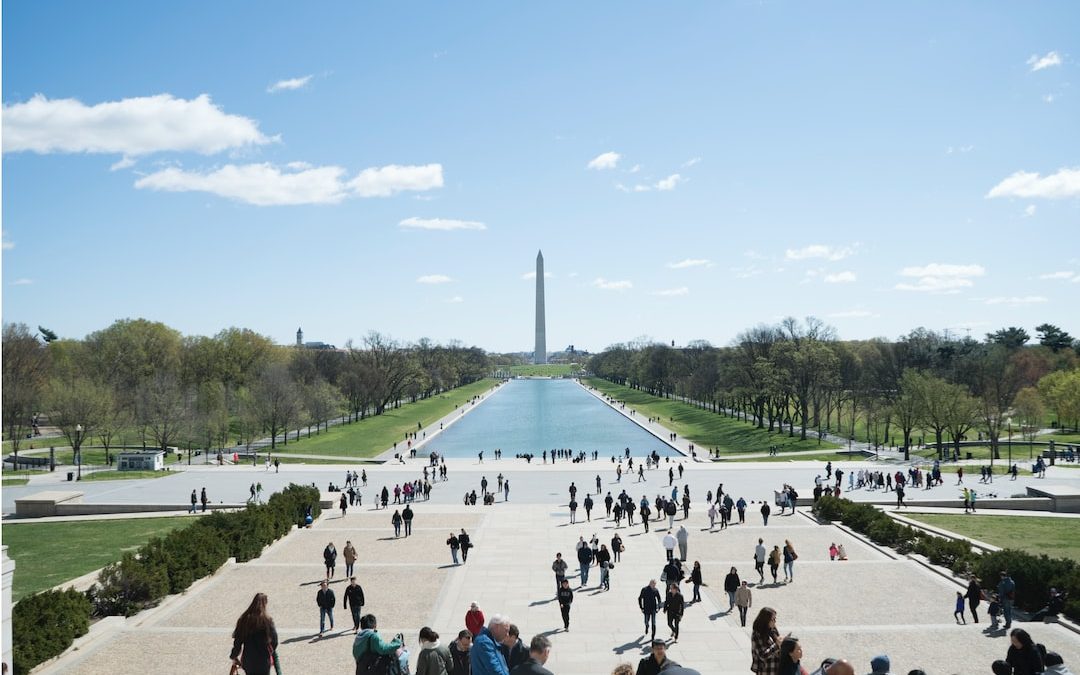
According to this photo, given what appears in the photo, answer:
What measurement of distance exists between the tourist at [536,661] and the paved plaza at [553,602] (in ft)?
24.4

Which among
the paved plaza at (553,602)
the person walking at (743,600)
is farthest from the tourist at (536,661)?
the person walking at (743,600)

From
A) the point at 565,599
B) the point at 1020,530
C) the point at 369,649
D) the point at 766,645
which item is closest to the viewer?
the point at 766,645

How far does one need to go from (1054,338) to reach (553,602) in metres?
104

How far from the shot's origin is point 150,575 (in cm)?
1897

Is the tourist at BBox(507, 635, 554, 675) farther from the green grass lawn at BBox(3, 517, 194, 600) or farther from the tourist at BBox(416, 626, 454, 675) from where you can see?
the green grass lawn at BBox(3, 517, 194, 600)

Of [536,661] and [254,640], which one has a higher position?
[536,661]

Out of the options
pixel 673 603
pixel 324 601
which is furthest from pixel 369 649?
pixel 673 603

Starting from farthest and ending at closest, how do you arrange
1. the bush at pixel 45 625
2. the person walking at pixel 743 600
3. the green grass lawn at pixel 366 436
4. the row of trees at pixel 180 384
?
1. the green grass lawn at pixel 366 436
2. the row of trees at pixel 180 384
3. the person walking at pixel 743 600
4. the bush at pixel 45 625

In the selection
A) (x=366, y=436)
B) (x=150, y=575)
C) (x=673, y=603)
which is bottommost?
(x=366, y=436)

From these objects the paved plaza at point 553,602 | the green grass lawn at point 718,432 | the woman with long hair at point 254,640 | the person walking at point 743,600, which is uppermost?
the woman with long hair at point 254,640

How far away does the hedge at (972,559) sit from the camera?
17.5 m

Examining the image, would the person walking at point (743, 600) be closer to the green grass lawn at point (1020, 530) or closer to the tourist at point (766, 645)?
the tourist at point (766, 645)

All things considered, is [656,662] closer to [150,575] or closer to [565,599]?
[565,599]

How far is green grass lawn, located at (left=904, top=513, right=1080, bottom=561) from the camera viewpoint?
2533cm
